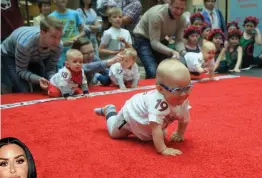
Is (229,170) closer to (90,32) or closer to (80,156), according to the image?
(80,156)

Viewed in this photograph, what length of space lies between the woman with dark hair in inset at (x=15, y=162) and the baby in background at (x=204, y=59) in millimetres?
2499

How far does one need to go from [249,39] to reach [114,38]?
202 centimetres

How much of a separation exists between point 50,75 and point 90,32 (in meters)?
0.89

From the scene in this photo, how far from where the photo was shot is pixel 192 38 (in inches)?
140

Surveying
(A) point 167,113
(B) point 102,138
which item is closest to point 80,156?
(B) point 102,138

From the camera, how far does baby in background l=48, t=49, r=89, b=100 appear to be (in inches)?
90.9

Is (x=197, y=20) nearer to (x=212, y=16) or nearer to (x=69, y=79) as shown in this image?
(x=212, y=16)

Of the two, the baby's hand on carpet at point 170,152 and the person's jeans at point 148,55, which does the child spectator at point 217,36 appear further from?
the baby's hand on carpet at point 170,152

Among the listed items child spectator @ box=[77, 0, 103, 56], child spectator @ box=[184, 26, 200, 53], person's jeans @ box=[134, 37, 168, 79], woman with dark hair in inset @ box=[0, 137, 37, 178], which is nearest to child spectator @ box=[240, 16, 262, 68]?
child spectator @ box=[184, 26, 200, 53]

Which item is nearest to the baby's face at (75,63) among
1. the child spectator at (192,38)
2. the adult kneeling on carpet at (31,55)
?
the adult kneeling on carpet at (31,55)

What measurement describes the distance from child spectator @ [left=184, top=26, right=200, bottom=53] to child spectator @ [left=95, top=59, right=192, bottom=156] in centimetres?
240

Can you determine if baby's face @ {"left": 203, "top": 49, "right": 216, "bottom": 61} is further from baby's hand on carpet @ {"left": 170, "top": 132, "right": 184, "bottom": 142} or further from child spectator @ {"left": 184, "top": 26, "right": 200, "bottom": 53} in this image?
baby's hand on carpet @ {"left": 170, "top": 132, "right": 184, "bottom": 142}

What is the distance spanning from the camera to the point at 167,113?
113 centimetres

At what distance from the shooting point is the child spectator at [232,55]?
3.94m
